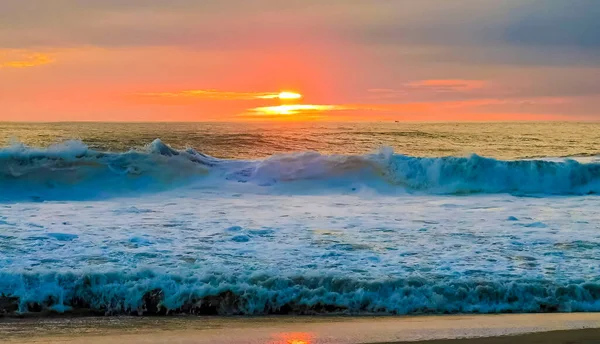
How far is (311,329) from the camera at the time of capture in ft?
19.4

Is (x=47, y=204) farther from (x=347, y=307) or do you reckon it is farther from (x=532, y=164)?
(x=532, y=164)

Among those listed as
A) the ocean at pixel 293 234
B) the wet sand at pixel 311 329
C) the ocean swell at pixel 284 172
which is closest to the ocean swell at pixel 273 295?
the ocean at pixel 293 234

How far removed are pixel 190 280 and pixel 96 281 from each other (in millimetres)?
1039

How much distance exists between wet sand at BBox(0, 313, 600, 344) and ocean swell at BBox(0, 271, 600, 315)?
0.94ft

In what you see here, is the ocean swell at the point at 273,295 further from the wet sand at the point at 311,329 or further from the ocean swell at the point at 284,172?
the ocean swell at the point at 284,172

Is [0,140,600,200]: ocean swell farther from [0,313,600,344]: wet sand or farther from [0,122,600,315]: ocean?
[0,313,600,344]: wet sand

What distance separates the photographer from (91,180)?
59.3 ft

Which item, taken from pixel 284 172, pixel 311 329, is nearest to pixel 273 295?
pixel 311 329

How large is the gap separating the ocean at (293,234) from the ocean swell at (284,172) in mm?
61

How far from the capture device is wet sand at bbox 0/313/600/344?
5484 millimetres

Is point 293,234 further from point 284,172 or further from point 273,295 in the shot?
point 284,172

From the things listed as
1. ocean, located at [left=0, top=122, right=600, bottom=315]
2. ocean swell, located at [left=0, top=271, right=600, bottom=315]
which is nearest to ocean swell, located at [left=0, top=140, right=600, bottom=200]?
ocean, located at [left=0, top=122, right=600, bottom=315]

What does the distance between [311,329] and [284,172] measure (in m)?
14.0

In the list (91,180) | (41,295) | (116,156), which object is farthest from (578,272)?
(116,156)
